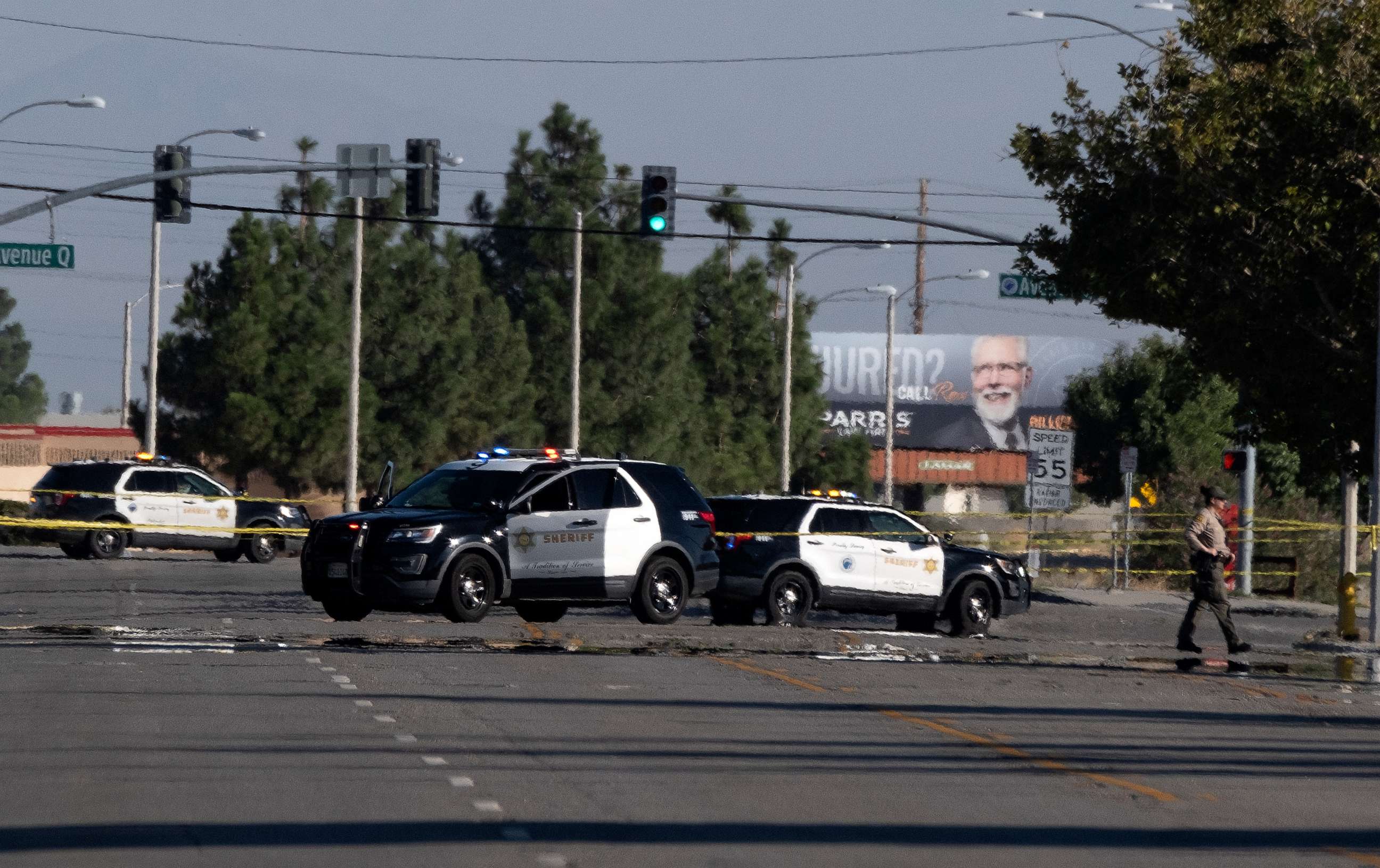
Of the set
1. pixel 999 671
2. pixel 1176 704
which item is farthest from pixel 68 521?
pixel 1176 704

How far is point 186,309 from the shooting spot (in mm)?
46562

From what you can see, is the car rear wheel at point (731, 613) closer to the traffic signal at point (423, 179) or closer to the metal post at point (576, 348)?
the traffic signal at point (423, 179)

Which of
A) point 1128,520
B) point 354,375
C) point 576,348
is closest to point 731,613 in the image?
point 1128,520

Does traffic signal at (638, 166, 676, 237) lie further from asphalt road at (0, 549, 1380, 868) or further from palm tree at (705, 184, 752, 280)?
palm tree at (705, 184, 752, 280)

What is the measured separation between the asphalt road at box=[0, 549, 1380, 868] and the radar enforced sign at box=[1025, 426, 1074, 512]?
46.5 ft

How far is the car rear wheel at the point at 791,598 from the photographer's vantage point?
79.8 feet

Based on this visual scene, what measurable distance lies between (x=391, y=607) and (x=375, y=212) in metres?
36.2

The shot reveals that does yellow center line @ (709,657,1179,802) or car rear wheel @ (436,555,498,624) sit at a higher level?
car rear wheel @ (436,555,498,624)

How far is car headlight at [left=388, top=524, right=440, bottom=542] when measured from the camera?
2098 cm

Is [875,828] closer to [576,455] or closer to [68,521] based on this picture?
[576,455]

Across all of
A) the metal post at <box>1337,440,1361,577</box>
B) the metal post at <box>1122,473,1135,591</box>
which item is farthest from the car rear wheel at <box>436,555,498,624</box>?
the metal post at <box>1122,473,1135,591</box>

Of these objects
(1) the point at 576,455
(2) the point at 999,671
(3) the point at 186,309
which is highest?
(3) the point at 186,309

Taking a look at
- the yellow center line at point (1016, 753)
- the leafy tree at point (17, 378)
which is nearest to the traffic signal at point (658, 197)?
the yellow center line at point (1016, 753)

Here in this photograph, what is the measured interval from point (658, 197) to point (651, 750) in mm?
18392
